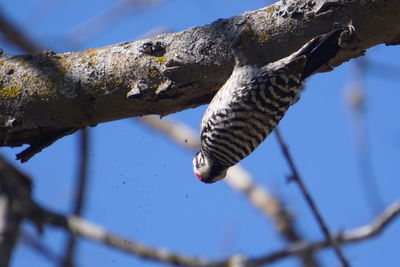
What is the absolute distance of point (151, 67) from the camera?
3.11 metres

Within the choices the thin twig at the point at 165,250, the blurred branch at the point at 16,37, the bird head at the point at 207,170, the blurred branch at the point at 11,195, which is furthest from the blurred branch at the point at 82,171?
the bird head at the point at 207,170

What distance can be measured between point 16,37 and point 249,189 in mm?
3223

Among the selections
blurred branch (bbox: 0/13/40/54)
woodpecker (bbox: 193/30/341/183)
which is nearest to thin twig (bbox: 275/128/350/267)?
woodpecker (bbox: 193/30/341/183)

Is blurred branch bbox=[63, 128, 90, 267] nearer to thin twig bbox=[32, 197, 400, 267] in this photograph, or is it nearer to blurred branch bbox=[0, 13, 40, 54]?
thin twig bbox=[32, 197, 400, 267]

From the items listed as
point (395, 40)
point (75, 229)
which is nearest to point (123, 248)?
point (75, 229)

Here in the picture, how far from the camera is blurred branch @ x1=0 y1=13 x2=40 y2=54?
20.5ft

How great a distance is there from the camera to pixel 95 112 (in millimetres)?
3170

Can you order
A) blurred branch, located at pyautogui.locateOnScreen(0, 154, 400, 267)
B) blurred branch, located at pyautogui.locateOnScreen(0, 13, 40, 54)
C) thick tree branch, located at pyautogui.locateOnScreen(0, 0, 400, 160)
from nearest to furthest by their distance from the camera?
thick tree branch, located at pyautogui.locateOnScreen(0, 0, 400, 160)
blurred branch, located at pyautogui.locateOnScreen(0, 154, 400, 267)
blurred branch, located at pyautogui.locateOnScreen(0, 13, 40, 54)

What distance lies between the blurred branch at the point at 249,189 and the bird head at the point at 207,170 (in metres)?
2.53

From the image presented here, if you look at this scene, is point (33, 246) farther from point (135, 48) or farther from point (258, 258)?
point (135, 48)

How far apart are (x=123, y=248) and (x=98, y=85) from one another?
232cm

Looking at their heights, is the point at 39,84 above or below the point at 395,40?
above

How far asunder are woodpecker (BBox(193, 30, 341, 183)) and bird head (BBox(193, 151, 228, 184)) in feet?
0.66

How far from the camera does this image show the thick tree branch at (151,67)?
3.02 m
